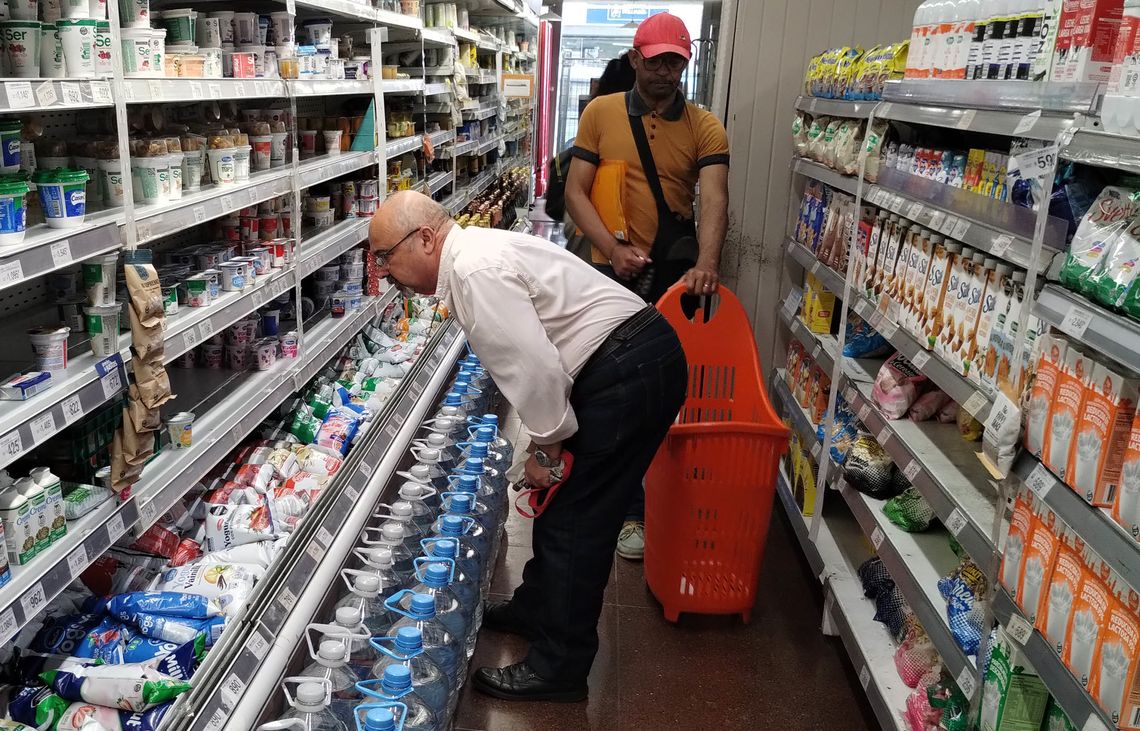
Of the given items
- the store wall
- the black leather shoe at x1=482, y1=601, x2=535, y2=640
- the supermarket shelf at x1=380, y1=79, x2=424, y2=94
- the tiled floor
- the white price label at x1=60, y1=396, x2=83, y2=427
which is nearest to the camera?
the white price label at x1=60, y1=396, x2=83, y2=427

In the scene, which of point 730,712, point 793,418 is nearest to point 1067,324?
point 730,712

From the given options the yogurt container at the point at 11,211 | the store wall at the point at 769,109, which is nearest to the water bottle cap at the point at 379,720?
the yogurt container at the point at 11,211

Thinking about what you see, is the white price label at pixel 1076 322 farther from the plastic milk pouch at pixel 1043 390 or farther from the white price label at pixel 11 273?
the white price label at pixel 11 273

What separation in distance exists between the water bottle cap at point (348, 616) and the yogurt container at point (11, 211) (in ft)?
3.66

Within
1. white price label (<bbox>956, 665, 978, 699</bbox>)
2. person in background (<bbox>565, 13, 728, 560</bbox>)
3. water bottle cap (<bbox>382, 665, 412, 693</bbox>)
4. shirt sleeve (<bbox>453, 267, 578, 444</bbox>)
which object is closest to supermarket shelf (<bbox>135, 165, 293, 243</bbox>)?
shirt sleeve (<bbox>453, 267, 578, 444</bbox>)

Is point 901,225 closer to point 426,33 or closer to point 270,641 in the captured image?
point 270,641

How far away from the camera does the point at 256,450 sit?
3.00 m

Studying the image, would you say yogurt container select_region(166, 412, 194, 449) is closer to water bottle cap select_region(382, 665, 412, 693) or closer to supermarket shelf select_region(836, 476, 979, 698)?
water bottle cap select_region(382, 665, 412, 693)

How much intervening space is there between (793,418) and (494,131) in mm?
4450

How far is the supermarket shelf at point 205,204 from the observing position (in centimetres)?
206

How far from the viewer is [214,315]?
7.98 ft

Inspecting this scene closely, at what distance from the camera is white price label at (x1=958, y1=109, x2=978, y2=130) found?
7.66 ft

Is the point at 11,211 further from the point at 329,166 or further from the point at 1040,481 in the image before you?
the point at 1040,481

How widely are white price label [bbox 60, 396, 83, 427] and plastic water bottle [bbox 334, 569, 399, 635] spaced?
83 centimetres
